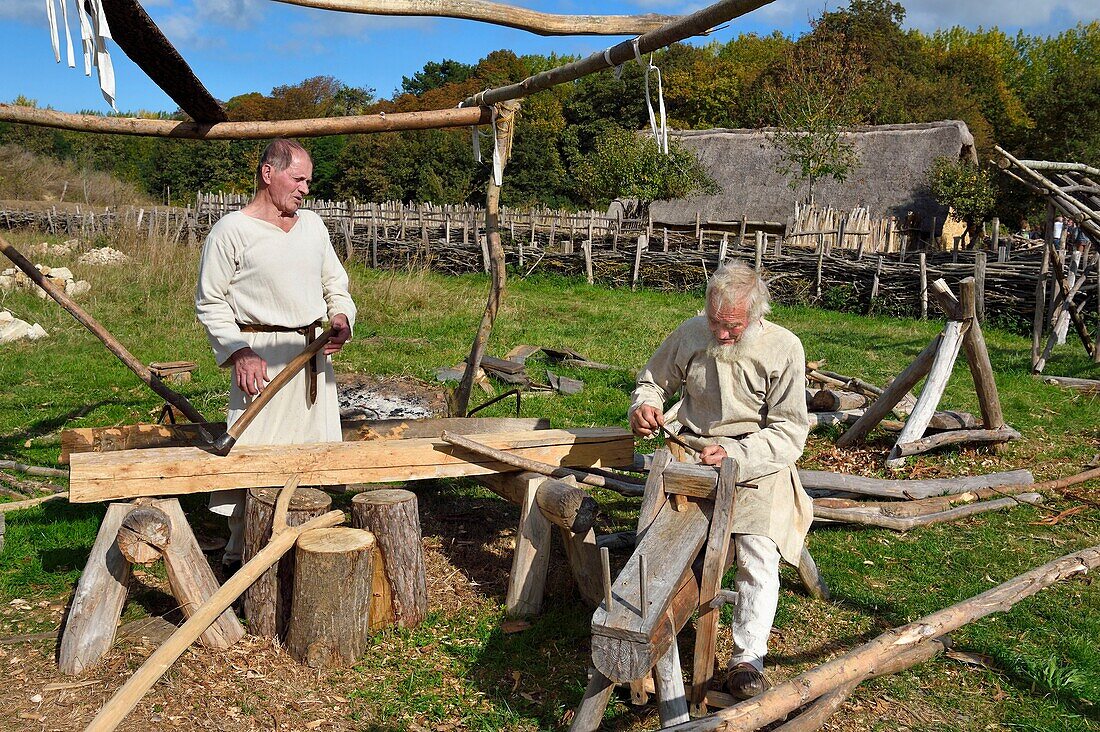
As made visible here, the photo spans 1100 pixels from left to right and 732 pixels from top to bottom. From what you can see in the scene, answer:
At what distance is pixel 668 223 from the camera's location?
27797mm

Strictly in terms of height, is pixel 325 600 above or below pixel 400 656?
above

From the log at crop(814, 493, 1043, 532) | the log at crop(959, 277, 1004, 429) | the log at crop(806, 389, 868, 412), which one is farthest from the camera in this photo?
the log at crop(806, 389, 868, 412)

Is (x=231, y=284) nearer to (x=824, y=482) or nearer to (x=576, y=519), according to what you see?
(x=576, y=519)

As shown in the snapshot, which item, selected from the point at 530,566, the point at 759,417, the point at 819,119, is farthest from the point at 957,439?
the point at 819,119

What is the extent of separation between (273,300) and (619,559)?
208cm

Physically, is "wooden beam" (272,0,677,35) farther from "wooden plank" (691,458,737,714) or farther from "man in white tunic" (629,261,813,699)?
"wooden plank" (691,458,737,714)

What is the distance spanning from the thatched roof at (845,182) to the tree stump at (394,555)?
23.6 metres

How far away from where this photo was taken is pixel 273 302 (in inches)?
148

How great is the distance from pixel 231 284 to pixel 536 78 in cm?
163

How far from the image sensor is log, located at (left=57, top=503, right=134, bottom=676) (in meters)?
3.22

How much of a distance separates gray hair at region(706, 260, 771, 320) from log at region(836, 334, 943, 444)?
2.89 meters

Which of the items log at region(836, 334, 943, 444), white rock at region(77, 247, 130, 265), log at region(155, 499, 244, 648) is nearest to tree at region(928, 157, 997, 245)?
log at region(836, 334, 943, 444)

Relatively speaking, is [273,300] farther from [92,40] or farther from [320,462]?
[92,40]

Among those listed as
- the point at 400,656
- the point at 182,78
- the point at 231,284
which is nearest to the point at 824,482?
the point at 400,656
